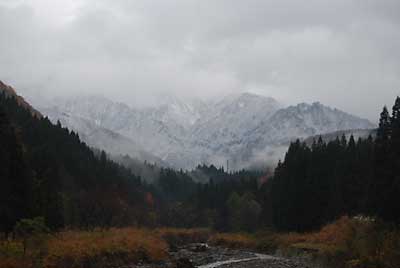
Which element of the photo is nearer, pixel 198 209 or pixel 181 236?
pixel 181 236

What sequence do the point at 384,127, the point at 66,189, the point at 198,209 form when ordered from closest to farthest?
the point at 384,127 < the point at 66,189 < the point at 198,209

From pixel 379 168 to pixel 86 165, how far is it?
293 feet

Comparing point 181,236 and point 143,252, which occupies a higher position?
point 143,252

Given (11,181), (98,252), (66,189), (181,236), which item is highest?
(11,181)

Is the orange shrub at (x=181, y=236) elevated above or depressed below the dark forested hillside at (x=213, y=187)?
below

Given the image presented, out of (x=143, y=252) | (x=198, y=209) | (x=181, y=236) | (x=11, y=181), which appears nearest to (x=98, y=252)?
(x=143, y=252)

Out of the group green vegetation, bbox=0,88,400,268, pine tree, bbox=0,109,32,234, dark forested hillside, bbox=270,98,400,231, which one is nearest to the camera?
green vegetation, bbox=0,88,400,268

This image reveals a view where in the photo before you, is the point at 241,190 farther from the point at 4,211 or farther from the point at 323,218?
the point at 4,211

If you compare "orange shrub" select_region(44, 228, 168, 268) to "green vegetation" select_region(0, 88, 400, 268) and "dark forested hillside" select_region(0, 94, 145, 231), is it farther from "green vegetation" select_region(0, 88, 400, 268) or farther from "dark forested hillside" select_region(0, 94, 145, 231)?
"dark forested hillside" select_region(0, 94, 145, 231)

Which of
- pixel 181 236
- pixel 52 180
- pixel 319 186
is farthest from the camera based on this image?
pixel 181 236

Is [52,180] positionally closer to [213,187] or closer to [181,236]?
[181,236]

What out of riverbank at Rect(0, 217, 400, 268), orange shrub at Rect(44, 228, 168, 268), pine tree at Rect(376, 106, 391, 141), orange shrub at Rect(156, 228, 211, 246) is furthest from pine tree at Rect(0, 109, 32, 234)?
orange shrub at Rect(156, 228, 211, 246)

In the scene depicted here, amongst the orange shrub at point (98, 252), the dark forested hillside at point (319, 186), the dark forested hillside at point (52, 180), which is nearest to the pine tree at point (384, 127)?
the dark forested hillside at point (319, 186)

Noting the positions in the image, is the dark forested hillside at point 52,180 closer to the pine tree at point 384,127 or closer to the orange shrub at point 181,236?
the orange shrub at point 181,236
